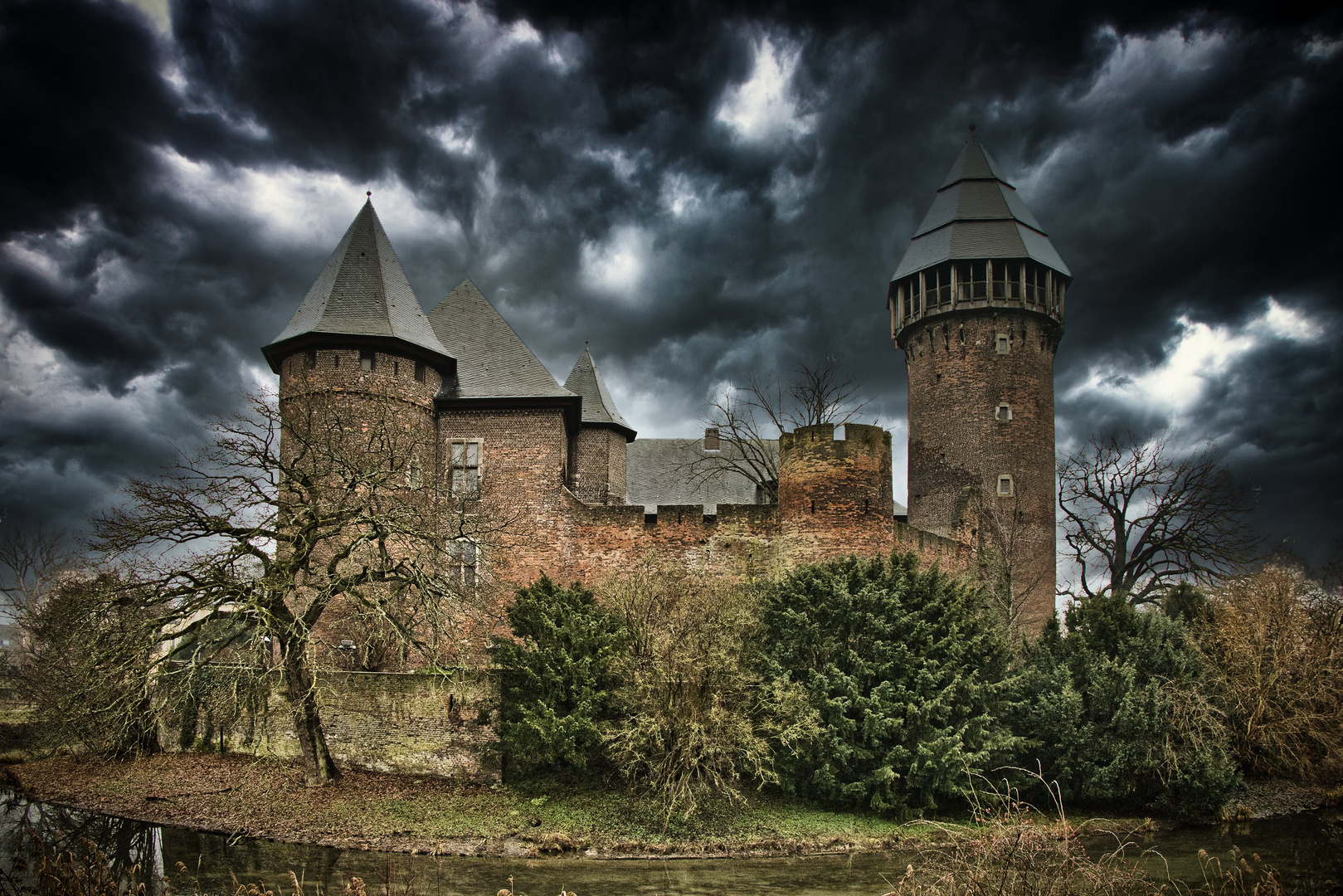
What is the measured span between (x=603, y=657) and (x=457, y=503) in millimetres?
7172

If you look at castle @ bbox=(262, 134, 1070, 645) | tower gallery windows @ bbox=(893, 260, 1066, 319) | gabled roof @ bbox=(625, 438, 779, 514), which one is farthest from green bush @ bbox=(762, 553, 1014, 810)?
gabled roof @ bbox=(625, 438, 779, 514)

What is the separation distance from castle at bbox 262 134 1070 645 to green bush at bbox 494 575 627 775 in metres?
2.58

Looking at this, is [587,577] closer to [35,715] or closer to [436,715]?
[436,715]

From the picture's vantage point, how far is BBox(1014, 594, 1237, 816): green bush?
15766 millimetres

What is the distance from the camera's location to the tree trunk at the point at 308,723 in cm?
1479

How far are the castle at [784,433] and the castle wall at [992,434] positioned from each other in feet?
0.19

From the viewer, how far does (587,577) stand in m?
20.7

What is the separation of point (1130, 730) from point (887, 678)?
4879mm

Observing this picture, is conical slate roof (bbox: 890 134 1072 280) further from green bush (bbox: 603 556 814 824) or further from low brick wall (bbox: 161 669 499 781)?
low brick wall (bbox: 161 669 499 781)

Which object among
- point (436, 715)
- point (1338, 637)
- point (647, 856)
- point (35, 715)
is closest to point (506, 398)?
point (436, 715)

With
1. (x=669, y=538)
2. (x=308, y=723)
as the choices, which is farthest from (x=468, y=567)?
(x=308, y=723)

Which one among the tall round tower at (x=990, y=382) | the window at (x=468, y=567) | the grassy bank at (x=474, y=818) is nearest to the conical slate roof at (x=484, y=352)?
the window at (x=468, y=567)

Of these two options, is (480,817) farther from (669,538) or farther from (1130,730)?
(1130,730)

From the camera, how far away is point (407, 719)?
16.4 meters
